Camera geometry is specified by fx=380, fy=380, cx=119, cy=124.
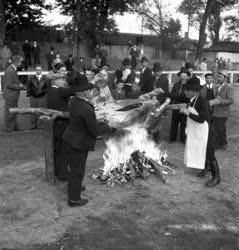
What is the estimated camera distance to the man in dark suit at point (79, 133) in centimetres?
540

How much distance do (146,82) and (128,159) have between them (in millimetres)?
3931

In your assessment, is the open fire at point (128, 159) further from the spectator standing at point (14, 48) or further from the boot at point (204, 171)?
the spectator standing at point (14, 48)

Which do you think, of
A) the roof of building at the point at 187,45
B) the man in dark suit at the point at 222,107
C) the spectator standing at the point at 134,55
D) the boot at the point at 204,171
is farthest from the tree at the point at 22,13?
the boot at the point at 204,171

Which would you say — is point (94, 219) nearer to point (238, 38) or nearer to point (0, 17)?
point (0, 17)

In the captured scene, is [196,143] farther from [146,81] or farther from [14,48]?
[14,48]

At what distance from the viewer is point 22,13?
27984 mm

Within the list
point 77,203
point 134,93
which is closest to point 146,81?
point 134,93

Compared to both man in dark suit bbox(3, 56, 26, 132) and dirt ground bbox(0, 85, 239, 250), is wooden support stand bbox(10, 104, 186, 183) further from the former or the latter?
man in dark suit bbox(3, 56, 26, 132)

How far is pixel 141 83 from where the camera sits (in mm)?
10492

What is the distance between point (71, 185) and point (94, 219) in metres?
0.68

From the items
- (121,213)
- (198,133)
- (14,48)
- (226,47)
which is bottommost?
(121,213)

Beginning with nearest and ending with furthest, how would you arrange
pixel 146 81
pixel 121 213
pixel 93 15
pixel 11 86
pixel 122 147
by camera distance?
1. pixel 121 213
2. pixel 122 147
3. pixel 11 86
4. pixel 146 81
5. pixel 93 15

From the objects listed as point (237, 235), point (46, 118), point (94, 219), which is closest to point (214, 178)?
point (237, 235)

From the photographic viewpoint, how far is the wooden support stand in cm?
627
